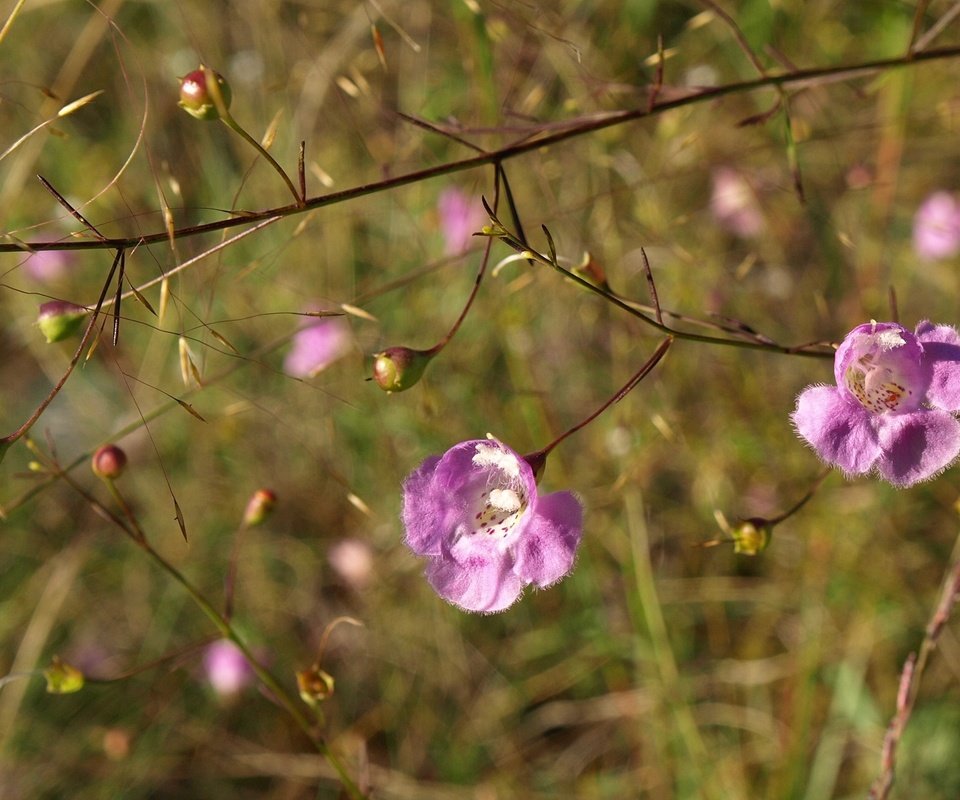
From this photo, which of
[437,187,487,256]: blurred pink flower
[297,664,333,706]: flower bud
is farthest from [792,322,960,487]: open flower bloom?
[437,187,487,256]: blurred pink flower

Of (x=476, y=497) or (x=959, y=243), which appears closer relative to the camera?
(x=476, y=497)

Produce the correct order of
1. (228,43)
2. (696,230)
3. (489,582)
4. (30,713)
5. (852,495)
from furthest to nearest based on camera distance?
(228,43) → (696,230) → (30,713) → (852,495) → (489,582)

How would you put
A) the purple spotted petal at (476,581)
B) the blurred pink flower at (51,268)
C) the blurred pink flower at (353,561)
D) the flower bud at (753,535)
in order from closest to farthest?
the purple spotted petal at (476,581), the flower bud at (753,535), the blurred pink flower at (353,561), the blurred pink flower at (51,268)

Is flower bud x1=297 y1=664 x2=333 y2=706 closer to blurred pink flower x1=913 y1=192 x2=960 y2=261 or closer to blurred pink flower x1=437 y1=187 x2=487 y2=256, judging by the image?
blurred pink flower x1=437 y1=187 x2=487 y2=256

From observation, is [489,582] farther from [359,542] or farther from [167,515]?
[167,515]

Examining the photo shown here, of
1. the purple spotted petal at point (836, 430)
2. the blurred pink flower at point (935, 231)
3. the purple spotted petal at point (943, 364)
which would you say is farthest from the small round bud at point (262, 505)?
the blurred pink flower at point (935, 231)

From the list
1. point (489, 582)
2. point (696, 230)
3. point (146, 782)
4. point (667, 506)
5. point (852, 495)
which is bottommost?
point (146, 782)

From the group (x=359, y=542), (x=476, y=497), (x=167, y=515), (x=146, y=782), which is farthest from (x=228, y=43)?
(x=476, y=497)

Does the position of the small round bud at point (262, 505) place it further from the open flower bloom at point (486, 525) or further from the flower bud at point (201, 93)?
the flower bud at point (201, 93)
